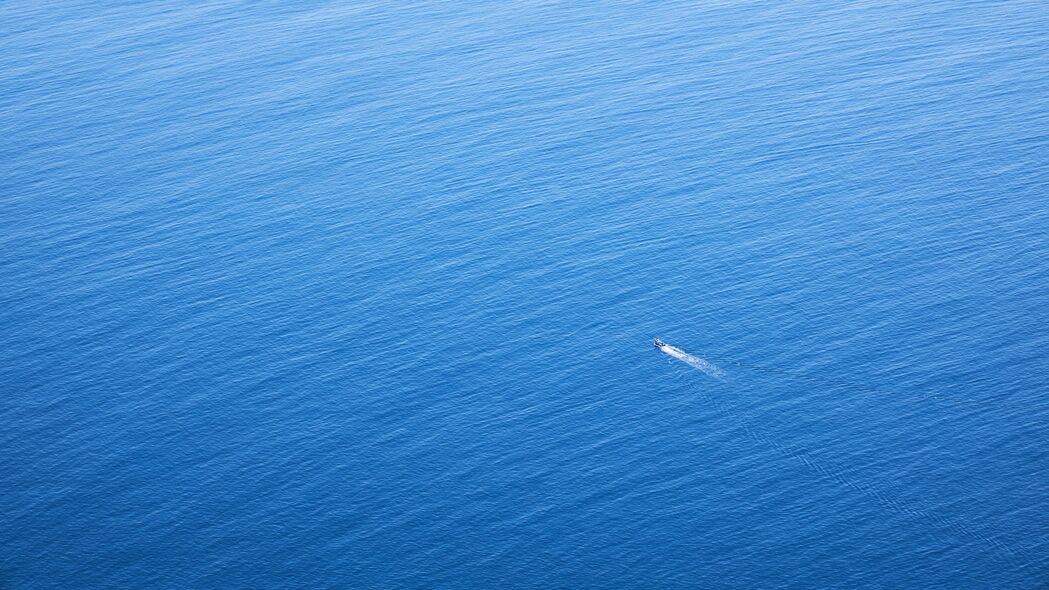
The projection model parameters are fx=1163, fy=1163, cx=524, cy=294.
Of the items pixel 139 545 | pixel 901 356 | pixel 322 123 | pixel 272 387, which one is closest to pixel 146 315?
pixel 272 387

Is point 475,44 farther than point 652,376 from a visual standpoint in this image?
Yes

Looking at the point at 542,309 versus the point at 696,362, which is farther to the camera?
the point at 542,309

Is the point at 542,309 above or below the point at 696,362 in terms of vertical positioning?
above

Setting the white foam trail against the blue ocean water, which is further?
the white foam trail

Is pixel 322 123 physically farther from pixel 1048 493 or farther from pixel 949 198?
pixel 1048 493
